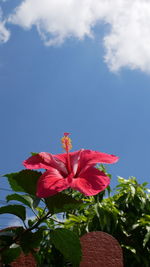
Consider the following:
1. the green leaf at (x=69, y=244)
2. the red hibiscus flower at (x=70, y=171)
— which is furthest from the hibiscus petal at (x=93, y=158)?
the green leaf at (x=69, y=244)

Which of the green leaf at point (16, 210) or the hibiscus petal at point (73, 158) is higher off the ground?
the hibiscus petal at point (73, 158)

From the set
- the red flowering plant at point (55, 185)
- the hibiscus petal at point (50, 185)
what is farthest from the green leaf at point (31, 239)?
the hibiscus petal at point (50, 185)

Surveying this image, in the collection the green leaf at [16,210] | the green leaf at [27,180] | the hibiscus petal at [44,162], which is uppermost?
the hibiscus petal at [44,162]

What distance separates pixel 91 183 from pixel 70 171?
0.26 feet

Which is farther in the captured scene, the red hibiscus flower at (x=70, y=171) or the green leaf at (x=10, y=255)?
the green leaf at (x=10, y=255)

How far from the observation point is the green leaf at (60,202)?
0.58 m

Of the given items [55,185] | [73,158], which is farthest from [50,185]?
[73,158]

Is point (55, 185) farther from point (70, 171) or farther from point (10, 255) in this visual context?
point (10, 255)

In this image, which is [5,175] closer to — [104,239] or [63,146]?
[63,146]

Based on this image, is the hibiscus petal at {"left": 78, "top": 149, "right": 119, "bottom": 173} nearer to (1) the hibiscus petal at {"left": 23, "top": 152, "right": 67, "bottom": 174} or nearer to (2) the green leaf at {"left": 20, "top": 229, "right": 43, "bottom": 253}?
(1) the hibiscus petal at {"left": 23, "top": 152, "right": 67, "bottom": 174}

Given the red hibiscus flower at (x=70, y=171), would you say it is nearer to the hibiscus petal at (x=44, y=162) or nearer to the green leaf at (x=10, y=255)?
the hibiscus petal at (x=44, y=162)

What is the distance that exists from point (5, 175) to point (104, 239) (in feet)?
1.32

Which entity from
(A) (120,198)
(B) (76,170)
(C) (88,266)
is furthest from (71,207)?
(A) (120,198)

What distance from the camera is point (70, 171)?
61 cm
